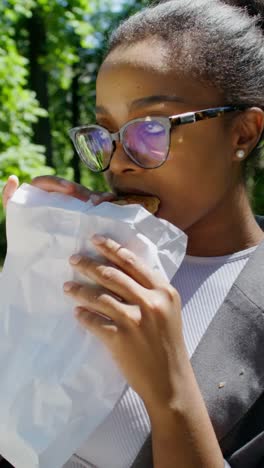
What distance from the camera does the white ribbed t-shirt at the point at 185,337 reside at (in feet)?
4.42

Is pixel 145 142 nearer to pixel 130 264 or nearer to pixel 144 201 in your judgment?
pixel 144 201

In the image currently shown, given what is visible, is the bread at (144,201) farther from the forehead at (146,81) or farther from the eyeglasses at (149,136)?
the forehead at (146,81)

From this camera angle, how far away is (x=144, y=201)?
1441mm

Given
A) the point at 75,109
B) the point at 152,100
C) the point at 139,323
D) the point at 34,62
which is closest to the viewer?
the point at 139,323

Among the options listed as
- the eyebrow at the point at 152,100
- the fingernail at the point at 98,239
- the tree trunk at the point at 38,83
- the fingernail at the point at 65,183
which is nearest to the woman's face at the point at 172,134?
the eyebrow at the point at 152,100

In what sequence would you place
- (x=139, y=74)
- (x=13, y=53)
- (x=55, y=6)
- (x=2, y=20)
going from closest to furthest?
(x=139, y=74), (x=13, y=53), (x=2, y=20), (x=55, y=6)

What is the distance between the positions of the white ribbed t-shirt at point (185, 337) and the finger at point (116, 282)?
0.29 meters

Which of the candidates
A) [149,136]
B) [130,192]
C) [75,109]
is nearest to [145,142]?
[149,136]

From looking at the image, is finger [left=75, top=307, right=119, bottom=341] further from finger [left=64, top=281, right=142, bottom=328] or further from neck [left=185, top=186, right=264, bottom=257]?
neck [left=185, top=186, right=264, bottom=257]

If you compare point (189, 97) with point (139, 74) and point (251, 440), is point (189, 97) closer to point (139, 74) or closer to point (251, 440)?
point (139, 74)

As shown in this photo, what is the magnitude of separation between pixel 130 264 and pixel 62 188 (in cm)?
35

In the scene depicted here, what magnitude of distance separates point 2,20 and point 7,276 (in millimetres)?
5563

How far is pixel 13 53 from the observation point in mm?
5984

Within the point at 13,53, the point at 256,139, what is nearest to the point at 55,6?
the point at 13,53
